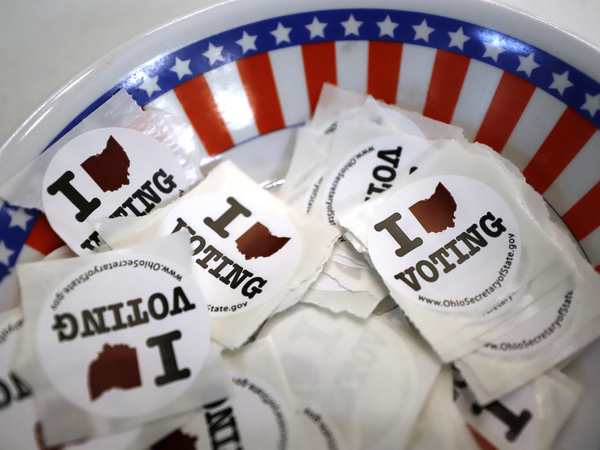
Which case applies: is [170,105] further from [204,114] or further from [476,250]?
[476,250]

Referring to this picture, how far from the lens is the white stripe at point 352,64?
0.68 meters

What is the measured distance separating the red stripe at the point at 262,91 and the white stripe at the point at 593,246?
1.74ft

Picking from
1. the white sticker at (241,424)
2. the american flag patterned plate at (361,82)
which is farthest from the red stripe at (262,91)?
the white sticker at (241,424)

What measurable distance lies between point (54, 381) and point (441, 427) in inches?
19.5

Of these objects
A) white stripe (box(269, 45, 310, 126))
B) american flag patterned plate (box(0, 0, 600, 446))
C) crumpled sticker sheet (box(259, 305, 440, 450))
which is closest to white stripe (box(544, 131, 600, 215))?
american flag patterned plate (box(0, 0, 600, 446))

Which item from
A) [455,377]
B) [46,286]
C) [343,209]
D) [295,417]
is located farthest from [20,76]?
[455,377]

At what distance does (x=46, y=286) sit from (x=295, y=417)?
1.25 feet

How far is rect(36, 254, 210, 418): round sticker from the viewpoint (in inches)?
20.6

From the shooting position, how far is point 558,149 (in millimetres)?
632

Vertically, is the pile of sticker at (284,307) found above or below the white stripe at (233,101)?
below

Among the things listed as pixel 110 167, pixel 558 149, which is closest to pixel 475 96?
pixel 558 149

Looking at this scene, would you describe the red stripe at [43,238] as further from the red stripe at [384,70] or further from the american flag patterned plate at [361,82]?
the red stripe at [384,70]

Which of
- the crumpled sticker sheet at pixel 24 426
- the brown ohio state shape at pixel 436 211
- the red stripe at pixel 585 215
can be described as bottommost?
the crumpled sticker sheet at pixel 24 426

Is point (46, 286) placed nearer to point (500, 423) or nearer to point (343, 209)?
point (343, 209)
